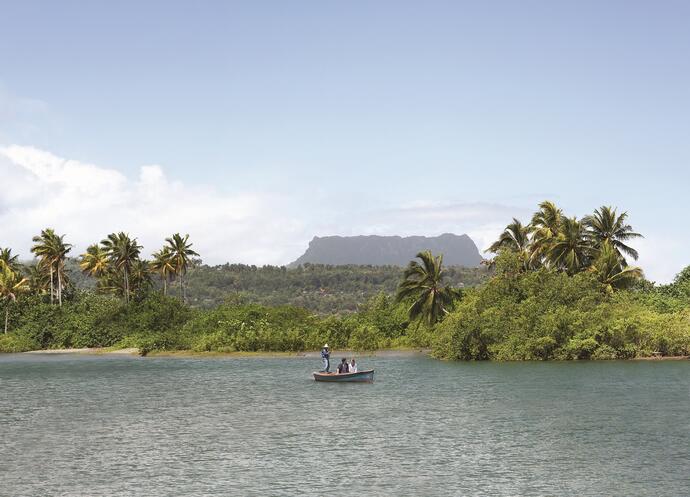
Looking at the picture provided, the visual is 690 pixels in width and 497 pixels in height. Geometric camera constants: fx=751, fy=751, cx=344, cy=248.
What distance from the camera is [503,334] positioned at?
86125 millimetres

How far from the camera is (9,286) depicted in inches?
5157

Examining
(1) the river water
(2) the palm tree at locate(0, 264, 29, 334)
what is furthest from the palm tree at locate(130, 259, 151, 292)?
(1) the river water

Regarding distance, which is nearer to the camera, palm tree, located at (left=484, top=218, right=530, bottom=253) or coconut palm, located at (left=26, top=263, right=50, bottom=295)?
palm tree, located at (left=484, top=218, right=530, bottom=253)

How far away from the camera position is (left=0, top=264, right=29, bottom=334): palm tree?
130 meters

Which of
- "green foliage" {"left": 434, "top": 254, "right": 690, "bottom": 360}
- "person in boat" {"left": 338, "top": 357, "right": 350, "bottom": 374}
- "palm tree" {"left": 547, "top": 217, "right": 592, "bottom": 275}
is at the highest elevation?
"palm tree" {"left": 547, "top": 217, "right": 592, "bottom": 275}

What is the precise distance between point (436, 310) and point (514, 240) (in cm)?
1501

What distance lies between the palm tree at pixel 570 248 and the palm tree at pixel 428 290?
16.1 metres

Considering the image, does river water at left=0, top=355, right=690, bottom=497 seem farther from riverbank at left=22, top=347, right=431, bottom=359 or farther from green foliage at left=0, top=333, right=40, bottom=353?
green foliage at left=0, top=333, right=40, bottom=353

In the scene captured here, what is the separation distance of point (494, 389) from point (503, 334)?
1125 inches

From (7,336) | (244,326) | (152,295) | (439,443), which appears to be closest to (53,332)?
(7,336)

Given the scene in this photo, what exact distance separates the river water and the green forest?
39.3 feet

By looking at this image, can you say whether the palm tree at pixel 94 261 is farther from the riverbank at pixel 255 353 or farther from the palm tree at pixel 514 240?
the palm tree at pixel 514 240

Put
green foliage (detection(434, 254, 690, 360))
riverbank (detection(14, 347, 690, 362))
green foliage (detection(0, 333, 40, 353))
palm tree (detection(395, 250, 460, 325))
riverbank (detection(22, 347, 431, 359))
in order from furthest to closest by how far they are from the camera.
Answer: green foliage (detection(0, 333, 40, 353)) → riverbank (detection(22, 347, 431, 359)) → riverbank (detection(14, 347, 690, 362)) → palm tree (detection(395, 250, 460, 325)) → green foliage (detection(434, 254, 690, 360))

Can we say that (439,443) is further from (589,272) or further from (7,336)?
(7,336)
